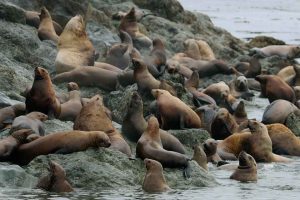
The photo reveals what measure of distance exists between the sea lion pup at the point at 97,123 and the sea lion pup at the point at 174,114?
229cm

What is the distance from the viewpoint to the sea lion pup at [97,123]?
517 inches

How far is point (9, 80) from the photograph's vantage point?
1667 centimetres

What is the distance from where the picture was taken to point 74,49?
20.1m

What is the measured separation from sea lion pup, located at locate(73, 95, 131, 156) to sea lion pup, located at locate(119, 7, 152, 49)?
10570 millimetres

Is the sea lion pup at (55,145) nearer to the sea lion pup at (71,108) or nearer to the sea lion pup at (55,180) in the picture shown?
the sea lion pup at (55,180)

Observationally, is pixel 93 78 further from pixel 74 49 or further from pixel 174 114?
pixel 174 114

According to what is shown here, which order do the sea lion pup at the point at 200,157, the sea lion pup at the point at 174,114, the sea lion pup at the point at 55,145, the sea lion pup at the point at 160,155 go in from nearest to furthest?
the sea lion pup at the point at 55,145, the sea lion pup at the point at 160,155, the sea lion pup at the point at 200,157, the sea lion pup at the point at 174,114

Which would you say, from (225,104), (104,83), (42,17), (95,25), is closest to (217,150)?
(104,83)

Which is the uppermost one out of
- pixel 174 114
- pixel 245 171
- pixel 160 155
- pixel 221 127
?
pixel 160 155

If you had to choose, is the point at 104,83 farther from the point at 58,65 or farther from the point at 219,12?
the point at 219,12

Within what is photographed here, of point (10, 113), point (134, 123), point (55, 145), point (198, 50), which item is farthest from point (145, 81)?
point (198, 50)

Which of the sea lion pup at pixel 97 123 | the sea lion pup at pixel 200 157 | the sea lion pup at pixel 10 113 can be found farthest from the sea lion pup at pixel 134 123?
the sea lion pup at pixel 10 113

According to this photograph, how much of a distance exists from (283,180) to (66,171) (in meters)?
3.38

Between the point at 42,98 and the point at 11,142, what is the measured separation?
2904 millimetres
